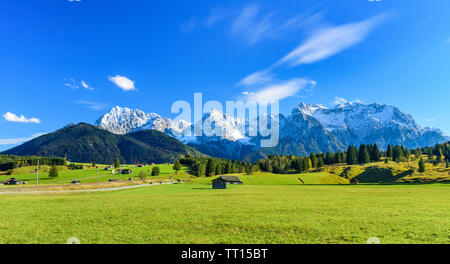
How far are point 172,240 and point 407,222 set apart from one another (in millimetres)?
17944

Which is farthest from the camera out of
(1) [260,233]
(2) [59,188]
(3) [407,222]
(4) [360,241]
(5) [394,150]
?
(5) [394,150]

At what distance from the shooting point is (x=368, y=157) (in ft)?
654

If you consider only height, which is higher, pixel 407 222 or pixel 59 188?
pixel 407 222

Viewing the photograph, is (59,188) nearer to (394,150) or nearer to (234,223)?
(234,223)

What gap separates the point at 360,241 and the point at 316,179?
460 ft
